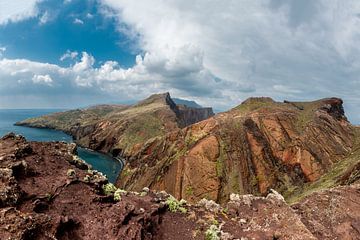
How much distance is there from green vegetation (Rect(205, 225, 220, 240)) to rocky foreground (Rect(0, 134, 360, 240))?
6 cm

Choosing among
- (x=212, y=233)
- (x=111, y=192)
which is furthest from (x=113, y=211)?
(x=212, y=233)

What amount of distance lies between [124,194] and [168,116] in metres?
180

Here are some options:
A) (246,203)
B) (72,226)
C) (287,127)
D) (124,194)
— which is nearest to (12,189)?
(72,226)

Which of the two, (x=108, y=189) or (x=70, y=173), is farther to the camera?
(x=108, y=189)

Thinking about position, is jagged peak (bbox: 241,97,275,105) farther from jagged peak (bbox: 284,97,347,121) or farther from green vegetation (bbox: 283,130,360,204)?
green vegetation (bbox: 283,130,360,204)

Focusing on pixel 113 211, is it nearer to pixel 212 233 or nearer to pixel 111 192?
pixel 111 192

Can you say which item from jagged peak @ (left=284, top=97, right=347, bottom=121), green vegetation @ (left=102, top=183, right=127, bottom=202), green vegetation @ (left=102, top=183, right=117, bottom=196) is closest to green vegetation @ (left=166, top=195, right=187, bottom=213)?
green vegetation @ (left=102, top=183, right=127, bottom=202)

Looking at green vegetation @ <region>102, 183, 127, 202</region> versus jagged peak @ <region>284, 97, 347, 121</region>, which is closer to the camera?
green vegetation @ <region>102, 183, 127, 202</region>

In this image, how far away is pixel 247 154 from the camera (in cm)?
6569

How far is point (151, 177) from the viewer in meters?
69.5

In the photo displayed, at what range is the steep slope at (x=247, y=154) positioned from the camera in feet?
199

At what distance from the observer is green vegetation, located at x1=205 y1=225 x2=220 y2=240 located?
54.3 feet

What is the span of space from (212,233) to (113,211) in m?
5.71

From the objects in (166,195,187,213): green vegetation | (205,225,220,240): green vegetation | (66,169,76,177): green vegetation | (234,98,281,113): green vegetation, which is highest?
(234,98,281,113): green vegetation
